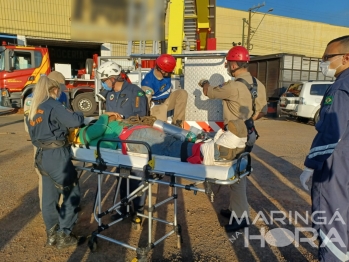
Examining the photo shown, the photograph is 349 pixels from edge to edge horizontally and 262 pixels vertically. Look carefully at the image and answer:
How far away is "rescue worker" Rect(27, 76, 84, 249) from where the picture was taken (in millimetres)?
2850

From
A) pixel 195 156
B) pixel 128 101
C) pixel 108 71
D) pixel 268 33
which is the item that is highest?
pixel 268 33

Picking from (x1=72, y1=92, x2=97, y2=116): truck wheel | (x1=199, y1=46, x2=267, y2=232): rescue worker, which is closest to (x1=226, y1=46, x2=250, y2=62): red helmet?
(x1=199, y1=46, x2=267, y2=232): rescue worker

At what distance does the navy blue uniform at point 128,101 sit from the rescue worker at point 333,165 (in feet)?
7.24

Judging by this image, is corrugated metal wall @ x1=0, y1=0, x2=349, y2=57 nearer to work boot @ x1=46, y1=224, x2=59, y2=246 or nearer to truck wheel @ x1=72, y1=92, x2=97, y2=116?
truck wheel @ x1=72, y1=92, x2=97, y2=116

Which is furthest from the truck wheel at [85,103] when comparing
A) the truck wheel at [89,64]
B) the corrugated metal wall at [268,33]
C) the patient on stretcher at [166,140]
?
the patient on stretcher at [166,140]

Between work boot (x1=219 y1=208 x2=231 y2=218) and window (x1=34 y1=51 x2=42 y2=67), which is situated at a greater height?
window (x1=34 y1=51 x2=42 y2=67)

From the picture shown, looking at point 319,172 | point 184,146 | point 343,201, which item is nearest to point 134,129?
point 184,146

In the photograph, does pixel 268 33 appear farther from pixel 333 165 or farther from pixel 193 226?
pixel 333 165

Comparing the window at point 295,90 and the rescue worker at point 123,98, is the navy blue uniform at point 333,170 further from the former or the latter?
the window at point 295,90

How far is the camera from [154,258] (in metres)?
2.93

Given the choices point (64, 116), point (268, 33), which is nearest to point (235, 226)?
point (64, 116)

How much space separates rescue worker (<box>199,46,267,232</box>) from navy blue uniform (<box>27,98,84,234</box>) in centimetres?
156

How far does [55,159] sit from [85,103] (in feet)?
32.6

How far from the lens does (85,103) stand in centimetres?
Answer: 1241
